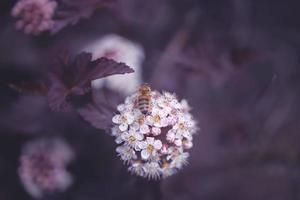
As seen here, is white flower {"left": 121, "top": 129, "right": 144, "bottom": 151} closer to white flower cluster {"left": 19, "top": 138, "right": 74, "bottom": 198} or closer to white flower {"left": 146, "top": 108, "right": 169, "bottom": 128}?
white flower {"left": 146, "top": 108, "right": 169, "bottom": 128}

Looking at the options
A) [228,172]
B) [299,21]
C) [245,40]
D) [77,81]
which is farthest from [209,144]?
[77,81]

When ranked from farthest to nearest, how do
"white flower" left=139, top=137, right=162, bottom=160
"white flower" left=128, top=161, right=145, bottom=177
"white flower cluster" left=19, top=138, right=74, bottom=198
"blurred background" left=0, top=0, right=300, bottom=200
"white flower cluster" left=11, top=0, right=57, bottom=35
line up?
"blurred background" left=0, top=0, right=300, bottom=200
"white flower cluster" left=19, top=138, right=74, bottom=198
"white flower cluster" left=11, top=0, right=57, bottom=35
"white flower" left=128, top=161, right=145, bottom=177
"white flower" left=139, top=137, right=162, bottom=160

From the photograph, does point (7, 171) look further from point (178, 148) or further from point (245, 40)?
point (245, 40)

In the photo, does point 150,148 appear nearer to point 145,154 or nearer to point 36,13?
point 145,154

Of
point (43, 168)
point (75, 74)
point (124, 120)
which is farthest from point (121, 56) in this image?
point (124, 120)

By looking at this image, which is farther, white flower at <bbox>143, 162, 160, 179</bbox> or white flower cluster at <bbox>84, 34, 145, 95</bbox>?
white flower cluster at <bbox>84, 34, 145, 95</bbox>

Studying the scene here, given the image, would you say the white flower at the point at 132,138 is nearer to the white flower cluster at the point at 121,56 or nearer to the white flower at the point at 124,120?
the white flower at the point at 124,120

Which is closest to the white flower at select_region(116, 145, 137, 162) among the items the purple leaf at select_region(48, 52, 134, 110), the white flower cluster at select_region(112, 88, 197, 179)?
the white flower cluster at select_region(112, 88, 197, 179)
